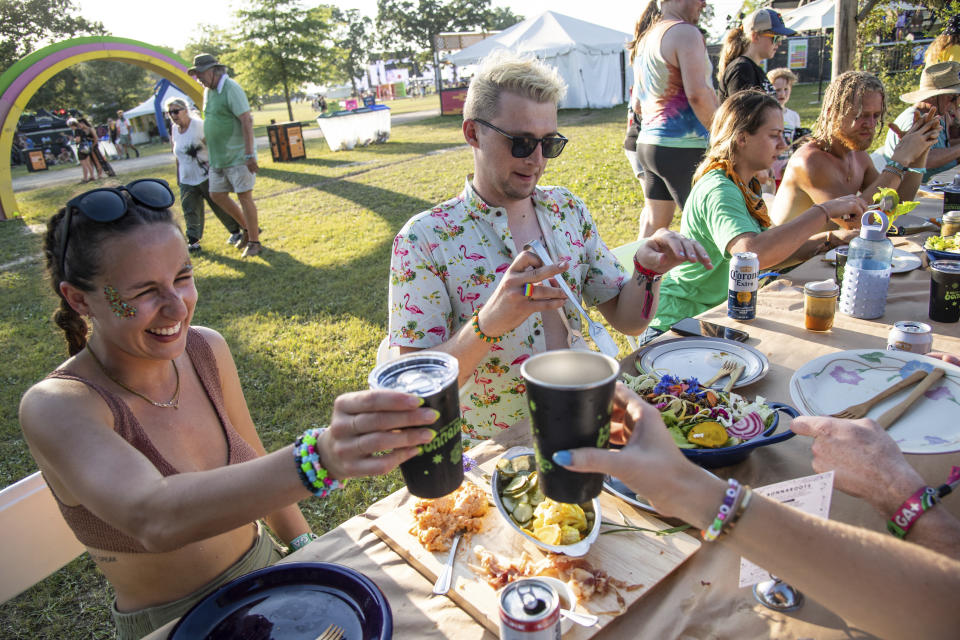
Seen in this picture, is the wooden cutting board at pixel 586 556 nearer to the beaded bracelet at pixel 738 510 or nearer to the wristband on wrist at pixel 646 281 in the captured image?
the beaded bracelet at pixel 738 510

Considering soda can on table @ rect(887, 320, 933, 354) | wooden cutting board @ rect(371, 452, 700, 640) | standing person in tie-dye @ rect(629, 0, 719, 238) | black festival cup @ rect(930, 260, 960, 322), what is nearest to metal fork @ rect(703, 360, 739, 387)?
soda can on table @ rect(887, 320, 933, 354)

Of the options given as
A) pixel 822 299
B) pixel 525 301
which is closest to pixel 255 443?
pixel 525 301

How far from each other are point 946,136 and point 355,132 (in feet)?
56.6

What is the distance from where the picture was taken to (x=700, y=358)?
2.32 m

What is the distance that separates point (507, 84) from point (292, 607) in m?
1.84

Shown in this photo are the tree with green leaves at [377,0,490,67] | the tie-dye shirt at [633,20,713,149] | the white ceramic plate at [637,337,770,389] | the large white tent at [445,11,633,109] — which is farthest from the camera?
the tree with green leaves at [377,0,490,67]

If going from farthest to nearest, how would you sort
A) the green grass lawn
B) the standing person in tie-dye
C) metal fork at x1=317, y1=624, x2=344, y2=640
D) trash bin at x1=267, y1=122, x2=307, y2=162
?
1. trash bin at x1=267, y1=122, x2=307, y2=162
2. the standing person in tie-dye
3. the green grass lawn
4. metal fork at x1=317, y1=624, x2=344, y2=640

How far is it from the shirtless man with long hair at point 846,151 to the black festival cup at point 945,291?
1.89 m

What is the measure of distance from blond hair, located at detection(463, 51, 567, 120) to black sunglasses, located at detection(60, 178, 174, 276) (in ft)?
3.81

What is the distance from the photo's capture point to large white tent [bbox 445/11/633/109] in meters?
25.6

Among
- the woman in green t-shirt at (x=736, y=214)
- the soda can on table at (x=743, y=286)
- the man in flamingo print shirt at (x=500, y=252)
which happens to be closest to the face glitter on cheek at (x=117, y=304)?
the man in flamingo print shirt at (x=500, y=252)

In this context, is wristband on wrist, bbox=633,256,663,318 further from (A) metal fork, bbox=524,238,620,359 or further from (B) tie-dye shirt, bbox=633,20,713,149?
(B) tie-dye shirt, bbox=633,20,713,149

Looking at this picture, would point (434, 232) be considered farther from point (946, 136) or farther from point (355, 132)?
point (355, 132)

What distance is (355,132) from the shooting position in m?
20.0
